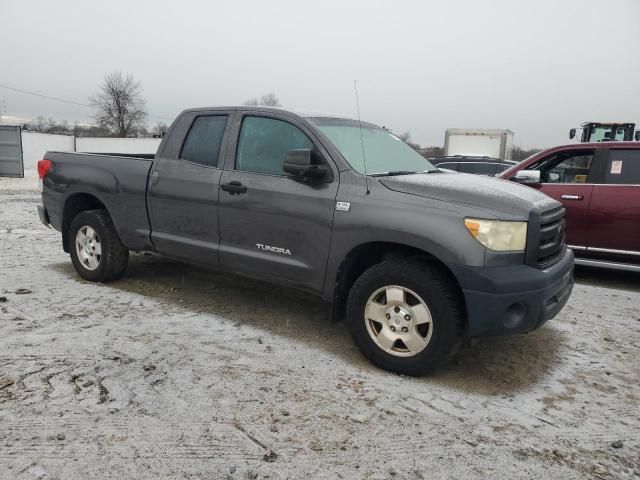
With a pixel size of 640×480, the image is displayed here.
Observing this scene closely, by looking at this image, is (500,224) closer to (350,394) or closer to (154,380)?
(350,394)

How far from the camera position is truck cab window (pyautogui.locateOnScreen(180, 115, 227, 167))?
446cm

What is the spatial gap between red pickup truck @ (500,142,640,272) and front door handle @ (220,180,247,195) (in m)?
3.51

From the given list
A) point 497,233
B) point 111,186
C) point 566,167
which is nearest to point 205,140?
point 111,186

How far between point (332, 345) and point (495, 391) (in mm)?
1271

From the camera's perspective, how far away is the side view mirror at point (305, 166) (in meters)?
3.61

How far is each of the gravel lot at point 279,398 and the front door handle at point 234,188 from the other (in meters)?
1.15

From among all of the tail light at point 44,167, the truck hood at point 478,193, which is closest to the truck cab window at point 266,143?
the truck hood at point 478,193

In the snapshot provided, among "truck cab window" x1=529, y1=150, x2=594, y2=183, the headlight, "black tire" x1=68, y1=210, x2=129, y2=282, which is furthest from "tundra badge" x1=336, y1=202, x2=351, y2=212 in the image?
"truck cab window" x1=529, y1=150, x2=594, y2=183

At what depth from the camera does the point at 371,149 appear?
421cm

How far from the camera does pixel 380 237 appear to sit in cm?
345

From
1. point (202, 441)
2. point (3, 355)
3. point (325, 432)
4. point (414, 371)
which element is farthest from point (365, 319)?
point (3, 355)

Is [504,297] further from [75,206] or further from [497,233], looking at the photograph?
[75,206]

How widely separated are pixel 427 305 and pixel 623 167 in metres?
4.27

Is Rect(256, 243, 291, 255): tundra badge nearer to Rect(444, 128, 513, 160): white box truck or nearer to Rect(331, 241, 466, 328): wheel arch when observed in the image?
Rect(331, 241, 466, 328): wheel arch
